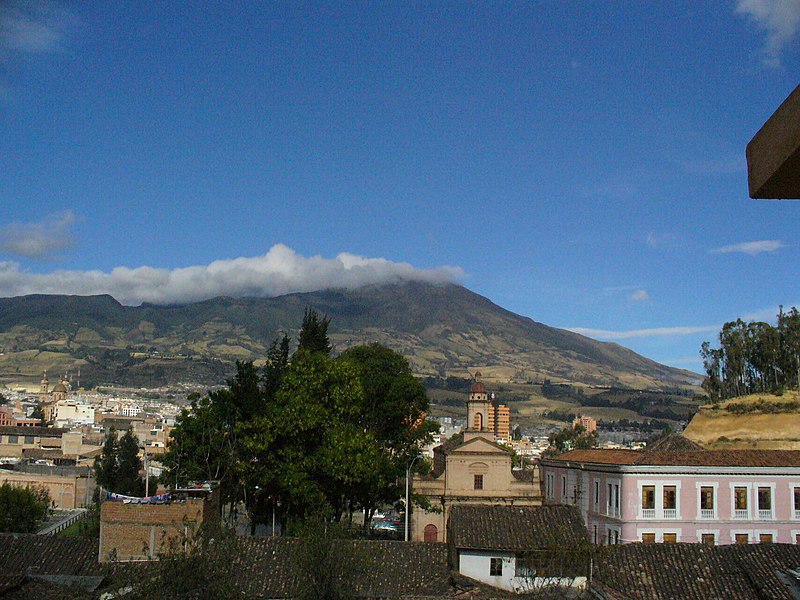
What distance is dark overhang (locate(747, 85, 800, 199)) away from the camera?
8.41ft

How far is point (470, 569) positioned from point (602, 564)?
3.89m

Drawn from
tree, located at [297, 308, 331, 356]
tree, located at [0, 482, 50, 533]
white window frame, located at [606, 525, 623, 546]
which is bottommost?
tree, located at [0, 482, 50, 533]

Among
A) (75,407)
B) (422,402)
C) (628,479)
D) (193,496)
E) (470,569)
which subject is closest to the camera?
(470,569)

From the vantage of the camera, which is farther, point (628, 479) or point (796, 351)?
point (796, 351)

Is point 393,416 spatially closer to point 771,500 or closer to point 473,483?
point 473,483

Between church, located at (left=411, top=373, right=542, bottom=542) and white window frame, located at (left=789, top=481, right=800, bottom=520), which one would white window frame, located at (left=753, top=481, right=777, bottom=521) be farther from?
church, located at (left=411, top=373, right=542, bottom=542)

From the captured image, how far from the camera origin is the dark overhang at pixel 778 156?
256cm

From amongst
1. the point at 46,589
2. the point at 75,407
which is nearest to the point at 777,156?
the point at 46,589

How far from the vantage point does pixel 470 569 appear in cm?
2606

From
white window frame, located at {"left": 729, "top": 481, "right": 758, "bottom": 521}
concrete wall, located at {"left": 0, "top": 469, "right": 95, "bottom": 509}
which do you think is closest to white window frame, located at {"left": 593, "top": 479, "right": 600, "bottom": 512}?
white window frame, located at {"left": 729, "top": 481, "right": 758, "bottom": 521}

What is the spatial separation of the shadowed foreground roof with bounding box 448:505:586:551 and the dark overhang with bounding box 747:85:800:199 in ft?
76.1

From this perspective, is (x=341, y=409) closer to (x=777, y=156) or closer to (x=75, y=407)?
(x=777, y=156)

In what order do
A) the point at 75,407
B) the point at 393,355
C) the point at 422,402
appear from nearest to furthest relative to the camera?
1. the point at 422,402
2. the point at 393,355
3. the point at 75,407

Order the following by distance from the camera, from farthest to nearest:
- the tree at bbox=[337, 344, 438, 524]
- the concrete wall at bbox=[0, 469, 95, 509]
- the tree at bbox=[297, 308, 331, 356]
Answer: the concrete wall at bbox=[0, 469, 95, 509] → the tree at bbox=[297, 308, 331, 356] → the tree at bbox=[337, 344, 438, 524]
